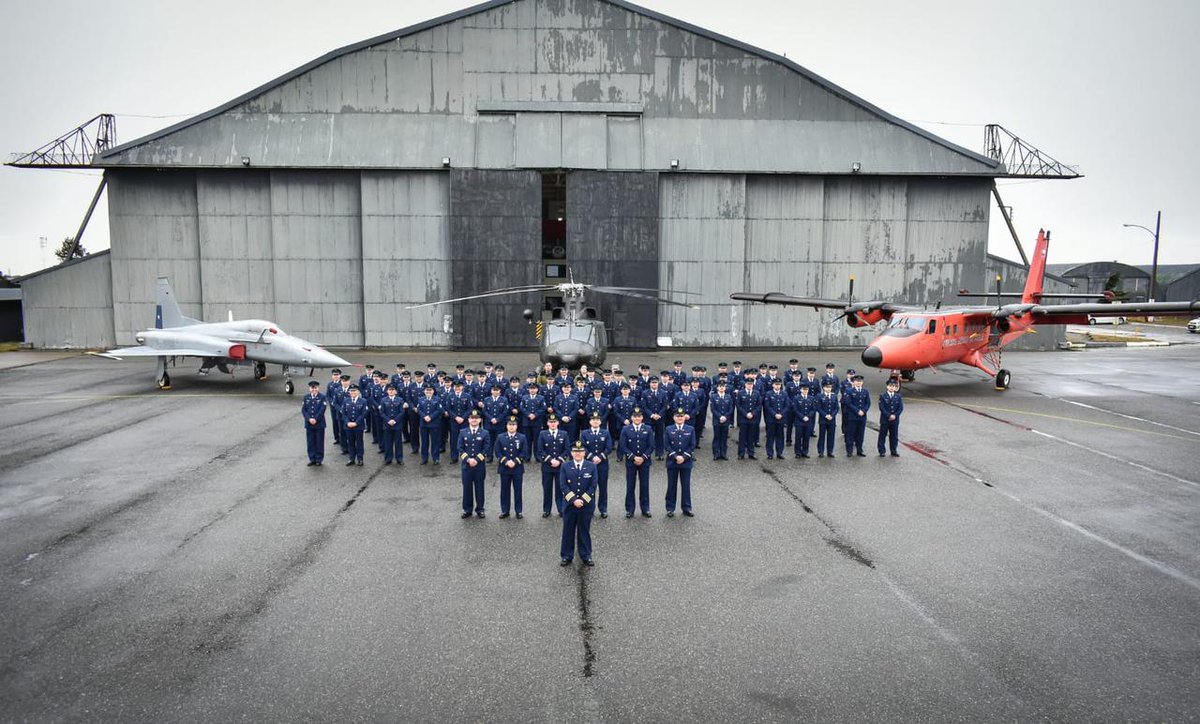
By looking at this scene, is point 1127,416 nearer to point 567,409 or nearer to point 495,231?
point 567,409

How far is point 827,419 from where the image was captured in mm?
14164

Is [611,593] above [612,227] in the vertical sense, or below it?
below

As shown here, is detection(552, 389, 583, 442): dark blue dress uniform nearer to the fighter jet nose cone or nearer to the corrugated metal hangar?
the fighter jet nose cone

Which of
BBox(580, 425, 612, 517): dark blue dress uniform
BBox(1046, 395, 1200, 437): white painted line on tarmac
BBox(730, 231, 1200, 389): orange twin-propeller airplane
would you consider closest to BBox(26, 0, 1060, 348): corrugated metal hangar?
BBox(730, 231, 1200, 389): orange twin-propeller airplane

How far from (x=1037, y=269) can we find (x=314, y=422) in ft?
82.0

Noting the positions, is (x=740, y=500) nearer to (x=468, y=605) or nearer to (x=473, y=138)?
(x=468, y=605)

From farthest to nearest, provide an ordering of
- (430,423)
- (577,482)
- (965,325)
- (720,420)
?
(965,325)
(720,420)
(430,423)
(577,482)

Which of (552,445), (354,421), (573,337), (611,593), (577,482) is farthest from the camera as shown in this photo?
(573,337)

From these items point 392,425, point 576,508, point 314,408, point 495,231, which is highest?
point 495,231

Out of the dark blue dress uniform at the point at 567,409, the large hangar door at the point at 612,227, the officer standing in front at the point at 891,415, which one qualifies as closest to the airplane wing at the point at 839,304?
the large hangar door at the point at 612,227

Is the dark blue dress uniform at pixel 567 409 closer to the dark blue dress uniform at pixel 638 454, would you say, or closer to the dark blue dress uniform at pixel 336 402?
the dark blue dress uniform at pixel 638 454

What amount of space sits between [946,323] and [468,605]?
59.8ft

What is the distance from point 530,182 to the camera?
29.6 metres

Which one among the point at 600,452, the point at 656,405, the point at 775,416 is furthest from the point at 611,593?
the point at 775,416
